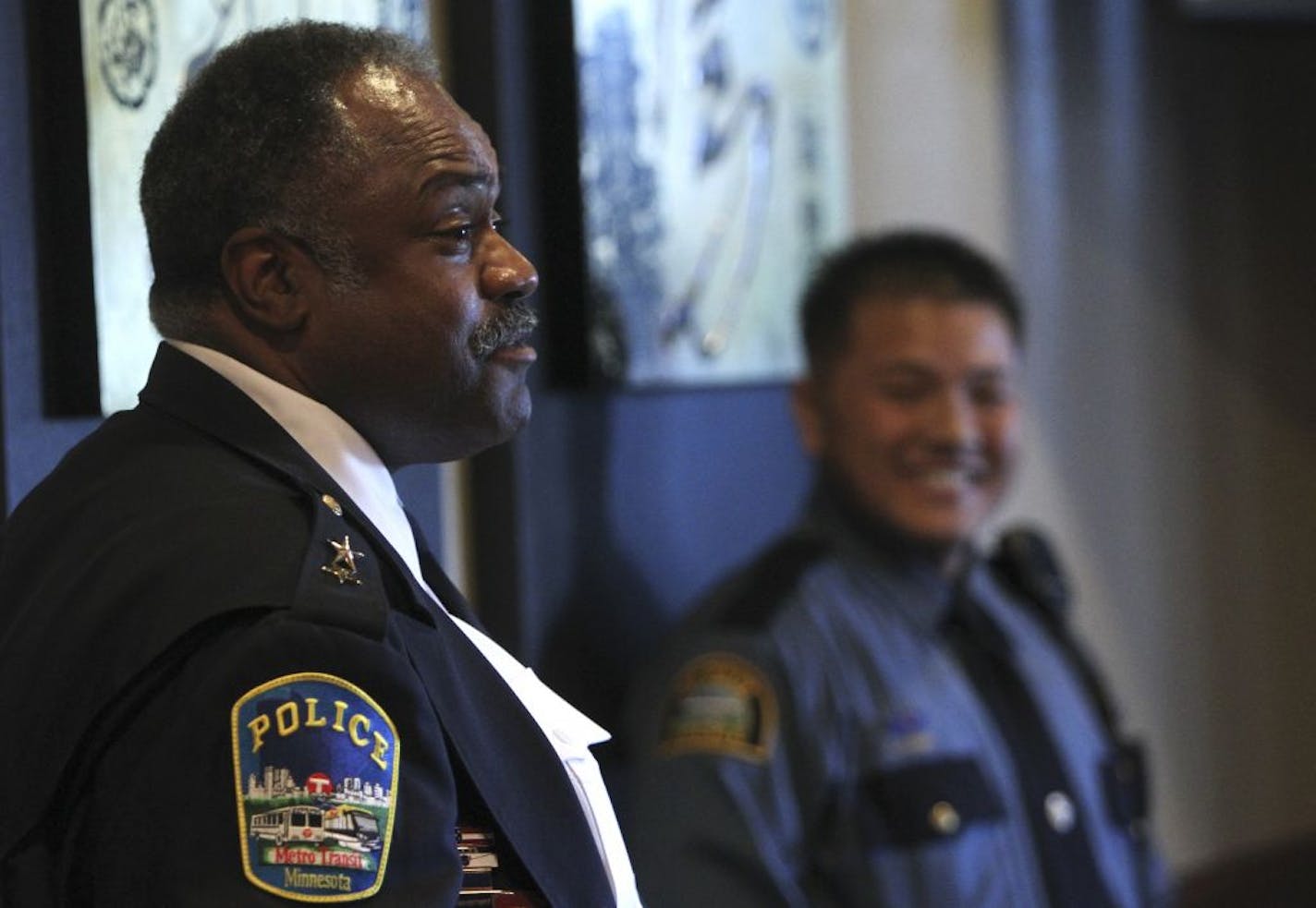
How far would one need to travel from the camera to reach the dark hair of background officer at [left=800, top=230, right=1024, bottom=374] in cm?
199

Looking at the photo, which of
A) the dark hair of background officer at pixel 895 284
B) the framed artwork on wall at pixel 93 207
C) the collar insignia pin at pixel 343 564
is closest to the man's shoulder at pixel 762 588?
the dark hair of background officer at pixel 895 284

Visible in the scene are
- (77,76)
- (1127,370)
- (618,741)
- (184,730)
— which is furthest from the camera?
(1127,370)

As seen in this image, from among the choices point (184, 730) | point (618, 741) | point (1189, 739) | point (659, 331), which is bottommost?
point (1189, 739)

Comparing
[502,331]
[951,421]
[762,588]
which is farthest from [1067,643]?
[502,331]

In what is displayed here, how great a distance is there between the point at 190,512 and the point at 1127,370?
2.16m

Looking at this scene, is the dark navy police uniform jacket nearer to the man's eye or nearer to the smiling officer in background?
the man's eye

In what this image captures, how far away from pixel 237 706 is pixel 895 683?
1.09m

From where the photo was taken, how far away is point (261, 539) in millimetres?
856

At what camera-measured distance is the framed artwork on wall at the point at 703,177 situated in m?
1.92

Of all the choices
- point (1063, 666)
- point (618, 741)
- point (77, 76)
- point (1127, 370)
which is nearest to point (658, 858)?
point (618, 741)

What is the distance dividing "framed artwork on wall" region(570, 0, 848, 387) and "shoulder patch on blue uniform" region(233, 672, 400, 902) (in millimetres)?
1091

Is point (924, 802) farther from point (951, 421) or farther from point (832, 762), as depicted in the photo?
point (951, 421)

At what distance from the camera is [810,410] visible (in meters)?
2.01

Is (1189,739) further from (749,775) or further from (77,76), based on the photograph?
(77,76)
